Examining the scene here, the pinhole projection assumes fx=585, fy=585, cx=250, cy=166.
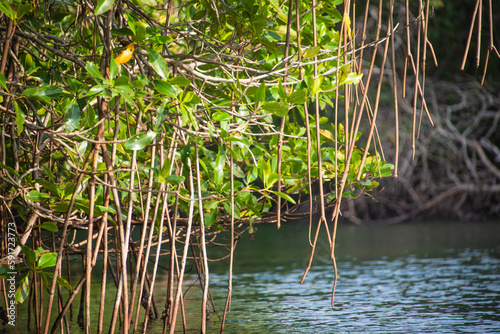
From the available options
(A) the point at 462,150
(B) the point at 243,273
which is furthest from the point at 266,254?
(A) the point at 462,150

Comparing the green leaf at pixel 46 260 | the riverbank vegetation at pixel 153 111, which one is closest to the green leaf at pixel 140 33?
the riverbank vegetation at pixel 153 111

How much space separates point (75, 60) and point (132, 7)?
0.35m

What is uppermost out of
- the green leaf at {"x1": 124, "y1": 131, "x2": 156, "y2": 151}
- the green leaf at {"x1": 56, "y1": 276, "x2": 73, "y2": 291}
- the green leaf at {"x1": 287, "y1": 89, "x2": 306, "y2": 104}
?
the green leaf at {"x1": 287, "y1": 89, "x2": 306, "y2": 104}

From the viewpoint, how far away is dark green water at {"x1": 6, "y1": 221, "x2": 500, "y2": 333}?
13.3 ft

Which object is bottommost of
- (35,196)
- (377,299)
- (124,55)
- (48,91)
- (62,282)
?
(377,299)

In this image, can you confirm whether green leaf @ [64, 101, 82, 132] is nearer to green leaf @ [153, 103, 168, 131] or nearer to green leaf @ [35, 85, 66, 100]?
green leaf @ [35, 85, 66, 100]

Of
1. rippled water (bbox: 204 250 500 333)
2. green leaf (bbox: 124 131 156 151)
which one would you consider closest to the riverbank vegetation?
green leaf (bbox: 124 131 156 151)

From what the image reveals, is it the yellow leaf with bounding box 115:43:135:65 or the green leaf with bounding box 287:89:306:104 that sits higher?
the yellow leaf with bounding box 115:43:135:65

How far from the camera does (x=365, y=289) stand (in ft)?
17.8

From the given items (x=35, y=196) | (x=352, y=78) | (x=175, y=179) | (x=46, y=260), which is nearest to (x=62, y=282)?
(x=46, y=260)

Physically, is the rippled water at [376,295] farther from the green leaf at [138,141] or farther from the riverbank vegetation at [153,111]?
the green leaf at [138,141]

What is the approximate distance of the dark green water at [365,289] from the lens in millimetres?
4055

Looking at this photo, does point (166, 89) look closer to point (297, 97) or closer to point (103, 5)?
point (103, 5)

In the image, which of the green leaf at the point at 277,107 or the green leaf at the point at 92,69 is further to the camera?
the green leaf at the point at 277,107
